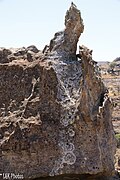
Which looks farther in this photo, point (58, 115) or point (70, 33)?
point (70, 33)

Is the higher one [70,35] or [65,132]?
[70,35]

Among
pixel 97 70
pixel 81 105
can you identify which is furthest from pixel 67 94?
pixel 97 70

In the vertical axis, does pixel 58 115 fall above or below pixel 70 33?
below

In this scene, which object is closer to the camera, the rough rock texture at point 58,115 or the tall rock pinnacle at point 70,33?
the rough rock texture at point 58,115

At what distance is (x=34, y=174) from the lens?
11.5 metres

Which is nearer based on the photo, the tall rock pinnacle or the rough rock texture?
the rough rock texture

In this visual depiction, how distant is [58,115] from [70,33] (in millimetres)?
2722

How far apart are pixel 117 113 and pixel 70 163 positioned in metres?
33.7

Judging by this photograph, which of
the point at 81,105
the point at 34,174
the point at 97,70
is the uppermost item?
the point at 97,70

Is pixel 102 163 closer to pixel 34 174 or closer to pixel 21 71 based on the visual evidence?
pixel 34 174

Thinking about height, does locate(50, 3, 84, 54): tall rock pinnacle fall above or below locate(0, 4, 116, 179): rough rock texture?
above

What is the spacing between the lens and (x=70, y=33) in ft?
42.7

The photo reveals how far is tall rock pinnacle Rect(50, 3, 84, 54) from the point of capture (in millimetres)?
12867

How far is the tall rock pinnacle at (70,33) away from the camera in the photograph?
12867mm
